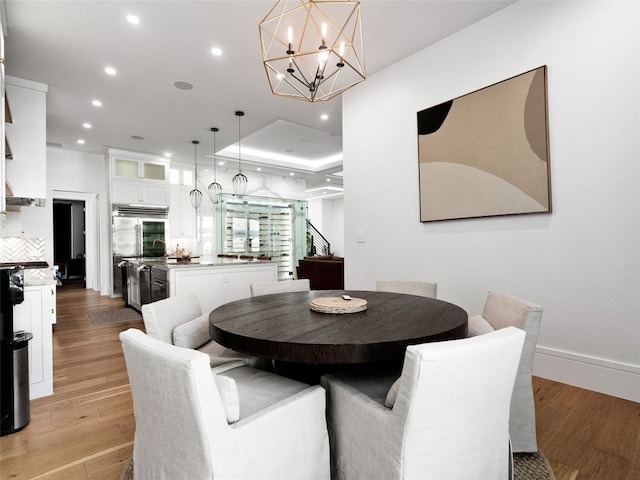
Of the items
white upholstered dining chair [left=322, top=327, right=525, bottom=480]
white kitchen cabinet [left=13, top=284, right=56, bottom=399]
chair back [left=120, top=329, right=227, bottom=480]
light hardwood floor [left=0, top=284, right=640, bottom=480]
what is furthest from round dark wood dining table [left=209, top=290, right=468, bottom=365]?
white kitchen cabinet [left=13, top=284, right=56, bottom=399]

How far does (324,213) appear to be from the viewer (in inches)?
543

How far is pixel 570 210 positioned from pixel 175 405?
2.74 meters

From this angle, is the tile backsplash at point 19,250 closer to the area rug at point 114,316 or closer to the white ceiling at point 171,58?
the area rug at point 114,316

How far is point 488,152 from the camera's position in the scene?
284 centimetres

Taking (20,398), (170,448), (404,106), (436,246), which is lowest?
(20,398)

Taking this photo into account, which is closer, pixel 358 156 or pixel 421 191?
pixel 421 191

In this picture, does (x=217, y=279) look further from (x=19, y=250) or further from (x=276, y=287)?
(x=19, y=250)

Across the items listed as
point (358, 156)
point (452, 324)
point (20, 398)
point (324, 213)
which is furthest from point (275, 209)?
point (452, 324)

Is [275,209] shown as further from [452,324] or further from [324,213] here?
[452,324]

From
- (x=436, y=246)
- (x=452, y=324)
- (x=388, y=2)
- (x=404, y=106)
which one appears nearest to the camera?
(x=452, y=324)

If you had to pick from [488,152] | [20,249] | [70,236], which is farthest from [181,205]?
[488,152]

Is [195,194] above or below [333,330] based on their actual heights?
above

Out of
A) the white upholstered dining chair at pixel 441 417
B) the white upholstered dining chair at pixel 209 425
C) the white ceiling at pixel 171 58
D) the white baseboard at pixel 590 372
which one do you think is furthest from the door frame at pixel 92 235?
the white baseboard at pixel 590 372

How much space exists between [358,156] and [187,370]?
3499 millimetres
